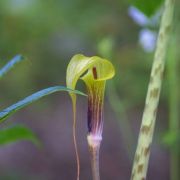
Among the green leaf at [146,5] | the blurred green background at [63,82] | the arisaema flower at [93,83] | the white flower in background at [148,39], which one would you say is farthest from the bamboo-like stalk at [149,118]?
the blurred green background at [63,82]

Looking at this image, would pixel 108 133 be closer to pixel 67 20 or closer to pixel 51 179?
pixel 51 179

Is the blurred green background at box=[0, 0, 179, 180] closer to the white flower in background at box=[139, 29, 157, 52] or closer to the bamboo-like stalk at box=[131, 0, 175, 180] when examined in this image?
the white flower in background at box=[139, 29, 157, 52]

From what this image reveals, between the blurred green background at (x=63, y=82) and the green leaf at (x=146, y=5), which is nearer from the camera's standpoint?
the green leaf at (x=146, y=5)

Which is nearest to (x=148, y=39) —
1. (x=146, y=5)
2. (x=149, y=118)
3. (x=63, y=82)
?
(x=146, y=5)

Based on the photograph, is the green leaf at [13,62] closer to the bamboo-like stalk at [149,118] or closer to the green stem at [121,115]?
the bamboo-like stalk at [149,118]

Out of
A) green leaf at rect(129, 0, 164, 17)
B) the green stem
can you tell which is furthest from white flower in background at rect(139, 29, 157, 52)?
green leaf at rect(129, 0, 164, 17)

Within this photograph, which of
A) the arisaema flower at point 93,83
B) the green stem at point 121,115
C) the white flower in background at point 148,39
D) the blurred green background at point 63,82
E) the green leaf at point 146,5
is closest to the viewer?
the arisaema flower at point 93,83
